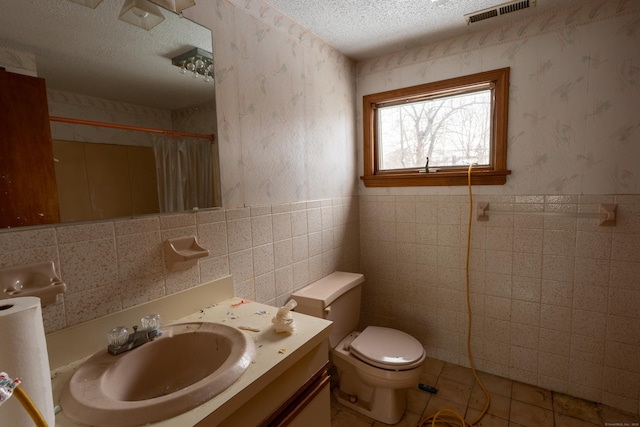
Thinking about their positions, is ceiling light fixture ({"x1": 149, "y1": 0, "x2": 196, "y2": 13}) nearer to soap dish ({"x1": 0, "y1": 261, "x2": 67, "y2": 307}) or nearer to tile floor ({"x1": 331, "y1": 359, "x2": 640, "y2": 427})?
soap dish ({"x1": 0, "y1": 261, "x2": 67, "y2": 307})

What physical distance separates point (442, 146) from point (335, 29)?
997 mm

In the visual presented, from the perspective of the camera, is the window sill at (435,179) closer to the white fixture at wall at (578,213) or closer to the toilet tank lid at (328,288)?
the white fixture at wall at (578,213)

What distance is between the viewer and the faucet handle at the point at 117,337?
923 millimetres

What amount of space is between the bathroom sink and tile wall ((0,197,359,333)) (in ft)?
0.57

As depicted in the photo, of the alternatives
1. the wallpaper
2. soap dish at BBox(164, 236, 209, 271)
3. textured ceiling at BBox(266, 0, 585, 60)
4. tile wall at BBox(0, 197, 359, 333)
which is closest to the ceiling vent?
textured ceiling at BBox(266, 0, 585, 60)

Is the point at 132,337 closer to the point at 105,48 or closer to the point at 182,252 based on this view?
the point at 182,252

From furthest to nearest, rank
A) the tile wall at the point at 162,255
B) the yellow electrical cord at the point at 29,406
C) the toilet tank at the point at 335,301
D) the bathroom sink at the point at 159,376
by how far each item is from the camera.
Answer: the toilet tank at the point at 335,301
the tile wall at the point at 162,255
the bathroom sink at the point at 159,376
the yellow electrical cord at the point at 29,406

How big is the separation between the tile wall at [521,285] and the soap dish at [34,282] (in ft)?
6.09

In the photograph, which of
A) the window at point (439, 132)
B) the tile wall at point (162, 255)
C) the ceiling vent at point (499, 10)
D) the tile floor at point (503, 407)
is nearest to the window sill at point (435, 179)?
the window at point (439, 132)

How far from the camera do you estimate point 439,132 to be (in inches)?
83.0

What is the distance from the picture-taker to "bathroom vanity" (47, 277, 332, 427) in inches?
29.5

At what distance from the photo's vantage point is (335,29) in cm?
179

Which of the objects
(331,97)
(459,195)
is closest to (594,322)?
(459,195)

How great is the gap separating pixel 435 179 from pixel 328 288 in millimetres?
1000
